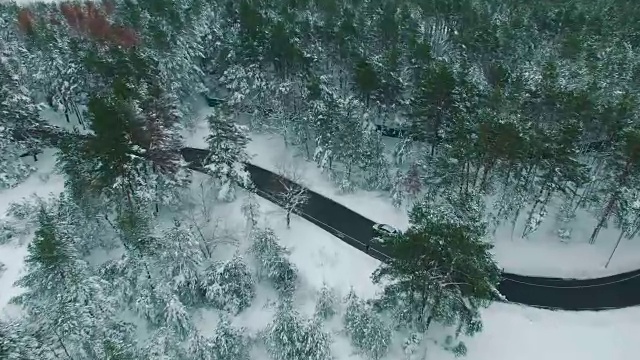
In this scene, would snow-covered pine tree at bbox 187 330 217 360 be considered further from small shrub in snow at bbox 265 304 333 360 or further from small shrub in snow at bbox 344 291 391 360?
small shrub in snow at bbox 344 291 391 360

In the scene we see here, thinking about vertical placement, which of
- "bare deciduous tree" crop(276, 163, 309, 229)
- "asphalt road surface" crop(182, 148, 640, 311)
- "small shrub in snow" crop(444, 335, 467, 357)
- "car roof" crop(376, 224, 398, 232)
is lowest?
"small shrub in snow" crop(444, 335, 467, 357)

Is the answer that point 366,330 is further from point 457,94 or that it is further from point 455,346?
point 457,94

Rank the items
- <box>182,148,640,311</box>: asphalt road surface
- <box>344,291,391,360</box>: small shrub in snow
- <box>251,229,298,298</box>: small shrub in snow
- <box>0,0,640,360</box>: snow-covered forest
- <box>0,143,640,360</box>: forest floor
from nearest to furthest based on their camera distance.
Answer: <box>0,0,640,360</box>: snow-covered forest
<box>344,291,391,360</box>: small shrub in snow
<box>0,143,640,360</box>: forest floor
<box>251,229,298,298</box>: small shrub in snow
<box>182,148,640,311</box>: asphalt road surface

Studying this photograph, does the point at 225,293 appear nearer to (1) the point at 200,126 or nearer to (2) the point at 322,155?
(2) the point at 322,155

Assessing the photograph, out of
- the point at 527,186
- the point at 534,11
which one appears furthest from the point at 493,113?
the point at 534,11

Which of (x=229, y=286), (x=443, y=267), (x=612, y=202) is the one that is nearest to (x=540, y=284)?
(x=612, y=202)

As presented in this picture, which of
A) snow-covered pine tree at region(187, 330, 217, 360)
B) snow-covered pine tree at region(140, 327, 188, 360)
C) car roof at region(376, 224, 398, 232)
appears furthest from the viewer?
car roof at region(376, 224, 398, 232)

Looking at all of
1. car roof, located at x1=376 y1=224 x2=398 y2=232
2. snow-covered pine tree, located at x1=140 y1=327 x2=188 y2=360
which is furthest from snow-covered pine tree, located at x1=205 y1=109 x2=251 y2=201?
snow-covered pine tree, located at x1=140 y1=327 x2=188 y2=360
